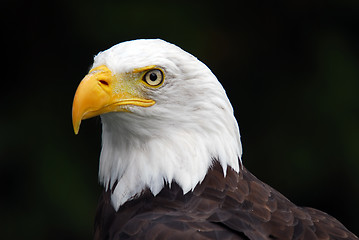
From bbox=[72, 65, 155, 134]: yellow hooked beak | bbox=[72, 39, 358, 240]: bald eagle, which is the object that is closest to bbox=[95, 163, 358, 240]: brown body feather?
bbox=[72, 39, 358, 240]: bald eagle

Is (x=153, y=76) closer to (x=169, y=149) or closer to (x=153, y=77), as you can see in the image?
(x=153, y=77)

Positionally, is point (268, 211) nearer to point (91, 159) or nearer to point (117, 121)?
point (117, 121)

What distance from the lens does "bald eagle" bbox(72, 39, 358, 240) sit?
2.61m

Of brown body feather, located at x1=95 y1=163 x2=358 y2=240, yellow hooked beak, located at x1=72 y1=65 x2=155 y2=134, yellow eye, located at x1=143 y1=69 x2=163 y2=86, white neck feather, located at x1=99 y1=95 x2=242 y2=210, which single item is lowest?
brown body feather, located at x1=95 y1=163 x2=358 y2=240

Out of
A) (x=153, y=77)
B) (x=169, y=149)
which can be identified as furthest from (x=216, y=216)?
(x=153, y=77)

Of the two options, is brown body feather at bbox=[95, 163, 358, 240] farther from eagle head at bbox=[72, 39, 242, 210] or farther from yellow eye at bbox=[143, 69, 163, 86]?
yellow eye at bbox=[143, 69, 163, 86]

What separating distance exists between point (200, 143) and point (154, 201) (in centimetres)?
28

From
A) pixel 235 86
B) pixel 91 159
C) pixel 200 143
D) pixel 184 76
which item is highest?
pixel 184 76

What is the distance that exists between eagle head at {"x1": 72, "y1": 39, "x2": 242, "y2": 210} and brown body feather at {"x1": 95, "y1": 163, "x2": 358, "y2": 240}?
1.8 inches

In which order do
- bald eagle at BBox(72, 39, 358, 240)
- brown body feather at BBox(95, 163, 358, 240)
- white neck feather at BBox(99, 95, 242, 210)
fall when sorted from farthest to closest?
1. white neck feather at BBox(99, 95, 242, 210)
2. bald eagle at BBox(72, 39, 358, 240)
3. brown body feather at BBox(95, 163, 358, 240)

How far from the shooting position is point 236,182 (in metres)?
2.78

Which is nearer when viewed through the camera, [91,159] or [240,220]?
[240,220]

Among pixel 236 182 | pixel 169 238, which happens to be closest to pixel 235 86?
pixel 236 182

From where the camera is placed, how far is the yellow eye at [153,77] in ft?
8.80
